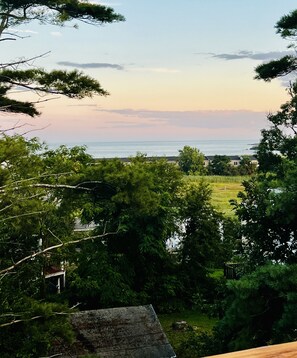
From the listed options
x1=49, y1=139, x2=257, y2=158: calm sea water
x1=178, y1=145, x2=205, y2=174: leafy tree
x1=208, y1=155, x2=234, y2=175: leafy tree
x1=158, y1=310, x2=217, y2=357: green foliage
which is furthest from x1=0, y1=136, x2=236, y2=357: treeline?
x1=178, y1=145, x2=205, y2=174: leafy tree

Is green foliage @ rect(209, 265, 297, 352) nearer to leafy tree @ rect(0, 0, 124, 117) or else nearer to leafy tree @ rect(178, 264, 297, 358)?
leafy tree @ rect(178, 264, 297, 358)

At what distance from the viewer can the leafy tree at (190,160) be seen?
1859 inches

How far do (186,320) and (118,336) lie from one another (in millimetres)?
6315

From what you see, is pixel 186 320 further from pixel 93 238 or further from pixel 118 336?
pixel 118 336

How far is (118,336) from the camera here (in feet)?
31.4

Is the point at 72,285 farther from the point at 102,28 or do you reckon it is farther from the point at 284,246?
the point at 284,246

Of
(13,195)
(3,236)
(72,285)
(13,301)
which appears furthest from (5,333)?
(72,285)

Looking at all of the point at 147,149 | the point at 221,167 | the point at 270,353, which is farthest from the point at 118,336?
the point at 147,149

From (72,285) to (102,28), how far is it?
Answer: 8.06m

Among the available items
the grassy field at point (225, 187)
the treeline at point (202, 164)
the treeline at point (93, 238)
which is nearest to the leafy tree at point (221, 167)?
the treeline at point (202, 164)

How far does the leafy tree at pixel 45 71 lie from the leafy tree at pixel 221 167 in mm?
36073

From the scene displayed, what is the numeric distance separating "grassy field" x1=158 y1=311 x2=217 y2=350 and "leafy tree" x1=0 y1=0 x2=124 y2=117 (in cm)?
763

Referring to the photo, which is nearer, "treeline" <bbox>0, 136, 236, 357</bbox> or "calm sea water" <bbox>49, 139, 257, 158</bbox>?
"treeline" <bbox>0, 136, 236, 357</bbox>

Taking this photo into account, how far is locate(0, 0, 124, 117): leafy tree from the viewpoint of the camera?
8523mm
